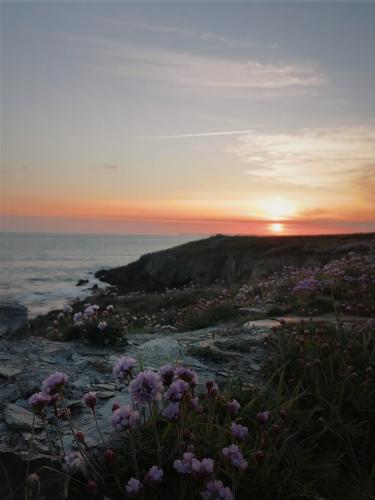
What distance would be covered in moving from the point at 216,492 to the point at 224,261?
41.8 metres

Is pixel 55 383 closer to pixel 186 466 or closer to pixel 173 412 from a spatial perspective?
pixel 173 412

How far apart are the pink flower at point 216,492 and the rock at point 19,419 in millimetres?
1828

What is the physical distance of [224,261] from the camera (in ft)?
144

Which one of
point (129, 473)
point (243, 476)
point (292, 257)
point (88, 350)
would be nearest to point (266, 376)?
point (243, 476)

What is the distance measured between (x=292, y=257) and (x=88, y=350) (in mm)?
30591

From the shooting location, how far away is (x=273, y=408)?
11.9 ft

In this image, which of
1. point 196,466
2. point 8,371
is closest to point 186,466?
point 196,466

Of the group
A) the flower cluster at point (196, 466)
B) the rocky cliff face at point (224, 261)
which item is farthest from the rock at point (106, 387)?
the rocky cliff face at point (224, 261)

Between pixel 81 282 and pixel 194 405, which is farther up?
pixel 194 405

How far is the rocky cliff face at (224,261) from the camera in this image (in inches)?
1368

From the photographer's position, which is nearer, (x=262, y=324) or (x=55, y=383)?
(x=55, y=383)

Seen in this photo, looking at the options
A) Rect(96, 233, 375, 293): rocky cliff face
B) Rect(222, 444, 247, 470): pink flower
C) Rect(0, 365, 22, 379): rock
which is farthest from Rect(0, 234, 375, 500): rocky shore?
Rect(96, 233, 375, 293): rocky cliff face

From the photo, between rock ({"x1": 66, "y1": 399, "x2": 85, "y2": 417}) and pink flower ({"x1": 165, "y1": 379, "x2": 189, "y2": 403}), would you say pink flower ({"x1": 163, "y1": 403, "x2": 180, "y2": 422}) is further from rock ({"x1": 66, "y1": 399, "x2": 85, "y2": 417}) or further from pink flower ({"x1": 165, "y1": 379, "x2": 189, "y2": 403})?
rock ({"x1": 66, "y1": 399, "x2": 85, "y2": 417})

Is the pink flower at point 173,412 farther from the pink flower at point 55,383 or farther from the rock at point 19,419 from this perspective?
the rock at point 19,419
